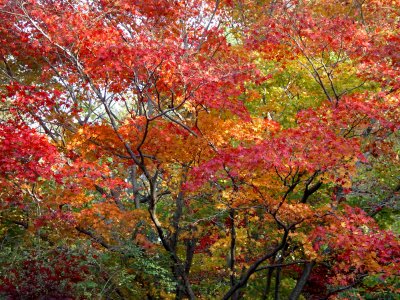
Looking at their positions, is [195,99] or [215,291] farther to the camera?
[215,291]

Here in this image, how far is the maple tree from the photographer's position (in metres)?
8.00

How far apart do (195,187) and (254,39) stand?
4.33 metres

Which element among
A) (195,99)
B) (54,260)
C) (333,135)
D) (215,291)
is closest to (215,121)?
(195,99)

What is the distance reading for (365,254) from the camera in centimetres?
742

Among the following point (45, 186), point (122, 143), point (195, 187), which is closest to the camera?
point (195, 187)

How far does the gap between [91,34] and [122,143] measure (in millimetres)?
2299

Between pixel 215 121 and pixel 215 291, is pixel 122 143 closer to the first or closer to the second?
pixel 215 121

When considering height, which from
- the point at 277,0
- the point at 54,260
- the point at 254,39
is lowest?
the point at 54,260

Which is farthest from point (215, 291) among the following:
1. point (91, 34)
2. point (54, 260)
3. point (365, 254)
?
point (91, 34)

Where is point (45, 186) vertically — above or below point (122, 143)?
below

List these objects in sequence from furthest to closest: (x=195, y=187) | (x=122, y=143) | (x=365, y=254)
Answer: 1. (x=122, y=143)
2. (x=195, y=187)
3. (x=365, y=254)

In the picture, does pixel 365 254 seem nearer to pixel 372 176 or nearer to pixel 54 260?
pixel 372 176

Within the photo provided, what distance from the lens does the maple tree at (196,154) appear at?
800 centimetres

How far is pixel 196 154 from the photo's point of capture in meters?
9.30
